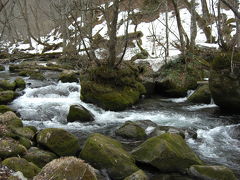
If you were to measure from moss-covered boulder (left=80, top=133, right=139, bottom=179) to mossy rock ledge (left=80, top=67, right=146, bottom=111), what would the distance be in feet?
14.7

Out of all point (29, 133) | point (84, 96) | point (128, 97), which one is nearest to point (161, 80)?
point (128, 97)

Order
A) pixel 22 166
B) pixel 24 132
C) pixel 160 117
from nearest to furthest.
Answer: pixel 22 166 → pixel 24 132 → pixel 160 117

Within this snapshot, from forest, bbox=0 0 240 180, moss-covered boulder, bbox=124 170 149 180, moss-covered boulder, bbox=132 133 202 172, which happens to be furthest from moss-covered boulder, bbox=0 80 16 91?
moss-covered boulder, bbox=124 170 149 180

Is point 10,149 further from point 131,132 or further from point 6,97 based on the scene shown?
point 6,97

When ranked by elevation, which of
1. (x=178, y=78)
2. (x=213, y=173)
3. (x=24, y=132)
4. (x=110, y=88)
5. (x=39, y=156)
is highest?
(x=178, y=78)

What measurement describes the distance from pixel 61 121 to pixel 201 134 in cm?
443

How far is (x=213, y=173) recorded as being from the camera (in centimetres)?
528

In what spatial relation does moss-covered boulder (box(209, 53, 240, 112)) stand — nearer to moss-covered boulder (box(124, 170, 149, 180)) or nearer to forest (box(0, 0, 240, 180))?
forest (box(0, 0, 240, 180))

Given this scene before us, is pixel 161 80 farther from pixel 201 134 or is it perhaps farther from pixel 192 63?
pixel 201 134

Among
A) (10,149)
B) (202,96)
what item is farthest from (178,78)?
(10,149)

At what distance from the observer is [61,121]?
933cm

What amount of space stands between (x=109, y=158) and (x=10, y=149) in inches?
76.4

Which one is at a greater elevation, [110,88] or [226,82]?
[226,82]

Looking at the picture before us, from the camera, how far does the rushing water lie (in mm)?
7145
